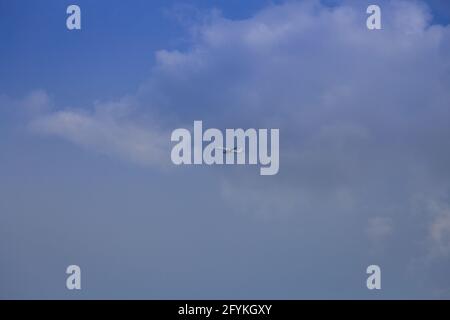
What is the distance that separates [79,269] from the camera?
12.2m
